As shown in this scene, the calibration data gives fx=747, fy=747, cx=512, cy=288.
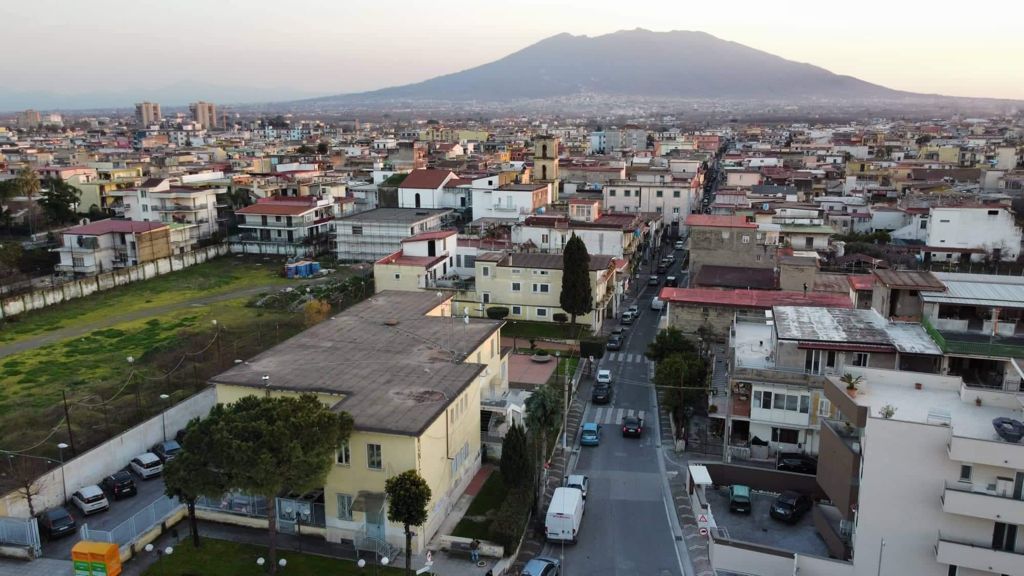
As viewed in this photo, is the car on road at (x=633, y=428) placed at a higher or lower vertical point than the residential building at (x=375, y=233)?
lower

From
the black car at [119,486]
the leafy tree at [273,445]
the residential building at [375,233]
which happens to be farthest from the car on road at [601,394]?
the residential building at [375,233]

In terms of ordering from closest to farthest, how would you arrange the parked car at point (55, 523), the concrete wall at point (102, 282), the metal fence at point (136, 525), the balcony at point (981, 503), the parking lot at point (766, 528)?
the balcony at point (981, 503), the parking lot at point (766, 528), the metal fence at point (136, 525), the parked car at point (55, 523), the concrete wall at point (102, 282)

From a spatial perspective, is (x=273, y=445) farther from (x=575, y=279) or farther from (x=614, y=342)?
(x=614, y=342)

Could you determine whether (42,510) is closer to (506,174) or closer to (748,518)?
(748,518)

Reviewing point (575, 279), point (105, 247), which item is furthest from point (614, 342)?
point (105, 247)

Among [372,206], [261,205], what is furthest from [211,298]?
[372,206]

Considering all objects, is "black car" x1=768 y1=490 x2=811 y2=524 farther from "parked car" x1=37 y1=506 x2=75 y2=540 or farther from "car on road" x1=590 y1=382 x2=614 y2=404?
"parked car" x1=37 y1=506 x2=75 y2=540

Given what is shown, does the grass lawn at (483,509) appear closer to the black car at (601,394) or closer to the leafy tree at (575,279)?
the black car at (601,394)

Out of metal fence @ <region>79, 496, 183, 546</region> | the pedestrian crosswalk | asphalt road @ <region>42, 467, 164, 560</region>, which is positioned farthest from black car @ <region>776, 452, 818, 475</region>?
asphalt road @ <region>42, 467, 164, 560</region>
